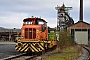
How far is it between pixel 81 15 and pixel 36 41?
130ft

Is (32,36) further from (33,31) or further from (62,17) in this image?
(62,17)

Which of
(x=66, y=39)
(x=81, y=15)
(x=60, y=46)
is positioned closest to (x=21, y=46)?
(x=60, y=46)

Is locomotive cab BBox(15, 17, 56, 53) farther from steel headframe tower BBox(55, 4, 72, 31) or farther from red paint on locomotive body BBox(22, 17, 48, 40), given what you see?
steel headframe tower BBox(55, 4, 72, 31)

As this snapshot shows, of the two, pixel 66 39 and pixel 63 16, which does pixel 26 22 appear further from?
pixel 63 16

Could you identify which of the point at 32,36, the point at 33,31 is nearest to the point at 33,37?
the point at 32,36

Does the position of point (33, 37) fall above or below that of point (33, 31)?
below

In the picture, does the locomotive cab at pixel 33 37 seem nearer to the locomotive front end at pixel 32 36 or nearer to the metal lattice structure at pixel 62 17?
the locomotive front end at pixel 32 36

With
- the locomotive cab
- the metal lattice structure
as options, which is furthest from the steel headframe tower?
the locomotive cab

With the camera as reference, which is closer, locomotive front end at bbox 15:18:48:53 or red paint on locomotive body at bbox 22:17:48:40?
locomotive front end at bbox 15:18:48:53

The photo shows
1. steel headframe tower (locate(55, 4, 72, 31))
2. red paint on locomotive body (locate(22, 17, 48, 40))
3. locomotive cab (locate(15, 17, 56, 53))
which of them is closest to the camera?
locomotive cab (locate(15, 17, 56, 53))

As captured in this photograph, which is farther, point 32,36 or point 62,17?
point 62,17

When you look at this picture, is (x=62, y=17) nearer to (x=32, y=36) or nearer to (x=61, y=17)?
(x=61, y=17)

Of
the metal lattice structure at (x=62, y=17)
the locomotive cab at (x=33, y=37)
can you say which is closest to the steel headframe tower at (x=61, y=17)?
the metal lattice structure at (x=62, y=17)

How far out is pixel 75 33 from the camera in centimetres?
5019
